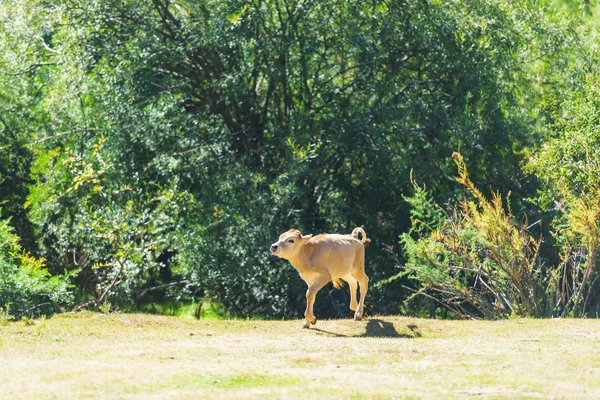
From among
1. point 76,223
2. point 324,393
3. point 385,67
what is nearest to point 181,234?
point 76,223

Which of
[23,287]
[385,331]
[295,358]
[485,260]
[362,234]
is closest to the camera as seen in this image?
[295,358]

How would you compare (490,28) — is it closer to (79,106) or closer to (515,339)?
(79,106)

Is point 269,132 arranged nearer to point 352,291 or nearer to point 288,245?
point 352,291

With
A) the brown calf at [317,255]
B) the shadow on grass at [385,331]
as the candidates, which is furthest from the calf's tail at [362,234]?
the shadow on grass at [385,331]

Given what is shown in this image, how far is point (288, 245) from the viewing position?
1655 centimetres

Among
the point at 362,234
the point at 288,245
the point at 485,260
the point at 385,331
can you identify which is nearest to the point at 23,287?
A: the point at 288,245

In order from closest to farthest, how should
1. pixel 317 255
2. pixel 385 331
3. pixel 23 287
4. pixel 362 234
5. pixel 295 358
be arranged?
1. pixel 295 358
2. pixel 385 331
3. pixel 317 255
4. pixel 362 234
5. pixel 23 287

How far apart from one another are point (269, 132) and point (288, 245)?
880cm

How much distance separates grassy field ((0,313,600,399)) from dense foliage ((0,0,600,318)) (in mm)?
5647

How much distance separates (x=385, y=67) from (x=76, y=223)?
8.30 metres

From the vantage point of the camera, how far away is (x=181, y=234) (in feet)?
76.4

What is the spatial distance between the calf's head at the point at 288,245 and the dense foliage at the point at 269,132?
586cm

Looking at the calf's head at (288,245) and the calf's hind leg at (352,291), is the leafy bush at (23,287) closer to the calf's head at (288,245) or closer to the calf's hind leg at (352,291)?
the calf's head at (288,245)

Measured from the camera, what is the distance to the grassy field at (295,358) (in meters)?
10.8
